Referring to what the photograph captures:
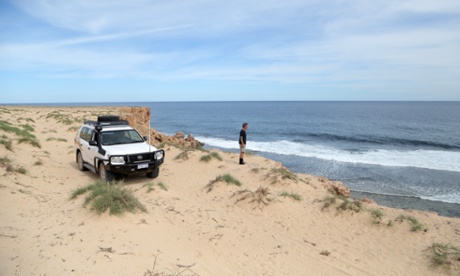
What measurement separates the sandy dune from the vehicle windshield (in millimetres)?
1444

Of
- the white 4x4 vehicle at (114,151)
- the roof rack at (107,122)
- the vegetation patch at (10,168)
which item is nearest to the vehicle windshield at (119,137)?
the white 4x4 vehicle at (114,151)

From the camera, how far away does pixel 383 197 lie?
15.1 m

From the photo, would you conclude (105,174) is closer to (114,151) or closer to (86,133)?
(114,151)

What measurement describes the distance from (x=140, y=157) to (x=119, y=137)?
161cm

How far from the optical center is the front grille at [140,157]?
9.39 m

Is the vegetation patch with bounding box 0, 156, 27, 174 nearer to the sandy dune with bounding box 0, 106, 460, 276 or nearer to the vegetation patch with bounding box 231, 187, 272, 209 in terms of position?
the sandy dune with bounding box 0, 106, 460, 276

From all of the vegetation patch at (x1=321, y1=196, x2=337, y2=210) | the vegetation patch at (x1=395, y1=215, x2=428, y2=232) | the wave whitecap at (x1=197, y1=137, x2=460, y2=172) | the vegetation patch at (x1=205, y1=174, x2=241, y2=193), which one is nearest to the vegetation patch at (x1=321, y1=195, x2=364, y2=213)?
the vegetation patch at (x1=321, y1=196, x2=337, y2=210)

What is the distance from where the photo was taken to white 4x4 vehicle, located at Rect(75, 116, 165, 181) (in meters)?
9.30

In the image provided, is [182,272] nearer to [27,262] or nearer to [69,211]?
[27,262]

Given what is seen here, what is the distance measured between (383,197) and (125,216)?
43.9 ft

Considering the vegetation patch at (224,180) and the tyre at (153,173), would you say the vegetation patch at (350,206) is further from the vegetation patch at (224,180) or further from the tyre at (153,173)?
the tyre at (153,173)

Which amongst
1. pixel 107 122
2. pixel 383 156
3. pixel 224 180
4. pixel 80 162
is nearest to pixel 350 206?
pixel 224 180

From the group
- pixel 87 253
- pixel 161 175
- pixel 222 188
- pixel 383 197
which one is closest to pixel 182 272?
pixel 87 253

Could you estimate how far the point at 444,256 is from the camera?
5.95 metres
